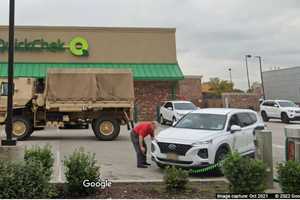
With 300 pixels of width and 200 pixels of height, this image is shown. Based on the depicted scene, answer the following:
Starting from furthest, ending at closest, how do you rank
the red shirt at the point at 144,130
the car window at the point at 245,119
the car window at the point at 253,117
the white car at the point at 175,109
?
the white car at the point at 175,109, the car window at the point at 253,117, the car window at the point at 245,119, the red shirt at the point at 144,130

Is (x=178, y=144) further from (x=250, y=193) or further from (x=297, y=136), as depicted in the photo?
(x=250, y=193)

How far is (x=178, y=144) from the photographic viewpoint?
10.4m

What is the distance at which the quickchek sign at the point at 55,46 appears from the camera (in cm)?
3275

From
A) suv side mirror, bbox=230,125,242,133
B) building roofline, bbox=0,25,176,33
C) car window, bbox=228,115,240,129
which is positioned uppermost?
building roofline, bbox=0,25,176,33

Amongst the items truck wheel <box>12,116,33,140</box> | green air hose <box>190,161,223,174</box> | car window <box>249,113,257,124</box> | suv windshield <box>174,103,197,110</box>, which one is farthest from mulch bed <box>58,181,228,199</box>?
suv windshield <box>174,103,197,110</box>

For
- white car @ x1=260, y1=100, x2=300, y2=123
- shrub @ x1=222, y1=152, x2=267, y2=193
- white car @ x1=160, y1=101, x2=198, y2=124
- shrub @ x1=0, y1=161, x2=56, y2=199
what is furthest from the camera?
white car @ x1=260, y1=100, x2=300, y2=123

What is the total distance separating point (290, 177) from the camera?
6.87 meters

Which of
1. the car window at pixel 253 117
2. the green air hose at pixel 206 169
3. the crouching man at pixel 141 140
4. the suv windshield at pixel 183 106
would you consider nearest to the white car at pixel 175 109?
the suv windshield at pixel 183 106

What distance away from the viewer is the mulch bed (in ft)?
23.4

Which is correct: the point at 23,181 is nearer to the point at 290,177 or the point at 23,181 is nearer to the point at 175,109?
the point at 290,177

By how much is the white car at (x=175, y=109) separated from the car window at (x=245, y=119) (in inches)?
567

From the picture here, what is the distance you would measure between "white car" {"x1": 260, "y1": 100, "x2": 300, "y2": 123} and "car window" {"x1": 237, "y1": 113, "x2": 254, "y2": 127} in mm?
19966

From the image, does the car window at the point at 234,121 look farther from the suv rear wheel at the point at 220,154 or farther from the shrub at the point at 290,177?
the shrub at the point at 290,177

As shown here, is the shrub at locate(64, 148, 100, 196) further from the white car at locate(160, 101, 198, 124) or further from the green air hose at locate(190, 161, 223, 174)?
the white car at locate(160, 101, 198, 124)
